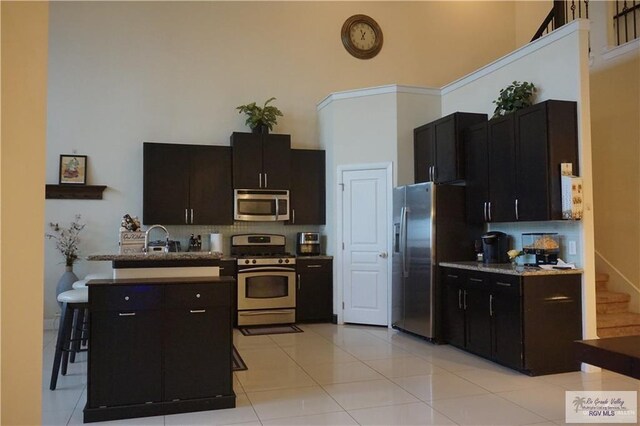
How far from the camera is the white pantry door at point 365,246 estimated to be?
20.7ft

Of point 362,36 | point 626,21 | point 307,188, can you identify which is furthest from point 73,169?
point 626,21

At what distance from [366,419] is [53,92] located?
18.7ft

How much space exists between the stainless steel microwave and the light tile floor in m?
1.93

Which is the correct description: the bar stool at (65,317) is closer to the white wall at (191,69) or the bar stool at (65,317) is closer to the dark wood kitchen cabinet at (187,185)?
the dark wood kitchen cabinet at (187,185)

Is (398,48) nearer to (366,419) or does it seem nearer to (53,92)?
(53,92)

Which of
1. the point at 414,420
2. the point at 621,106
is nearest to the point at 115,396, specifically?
the point at 414,420

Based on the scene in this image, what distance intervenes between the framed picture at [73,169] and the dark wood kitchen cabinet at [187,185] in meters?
0.84

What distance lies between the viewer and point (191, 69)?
6848 mm

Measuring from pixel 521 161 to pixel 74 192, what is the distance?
17.7 ft

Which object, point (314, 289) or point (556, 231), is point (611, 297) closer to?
point (556, 231)

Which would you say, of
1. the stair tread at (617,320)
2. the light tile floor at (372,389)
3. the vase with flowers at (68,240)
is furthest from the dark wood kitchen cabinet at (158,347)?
the stair tread at (617,320)

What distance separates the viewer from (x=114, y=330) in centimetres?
329

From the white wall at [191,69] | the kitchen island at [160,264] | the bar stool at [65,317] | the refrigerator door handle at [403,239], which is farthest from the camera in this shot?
the white wall at [191,69]

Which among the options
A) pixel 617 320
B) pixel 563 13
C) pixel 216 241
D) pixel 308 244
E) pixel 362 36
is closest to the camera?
pixel 617 320
